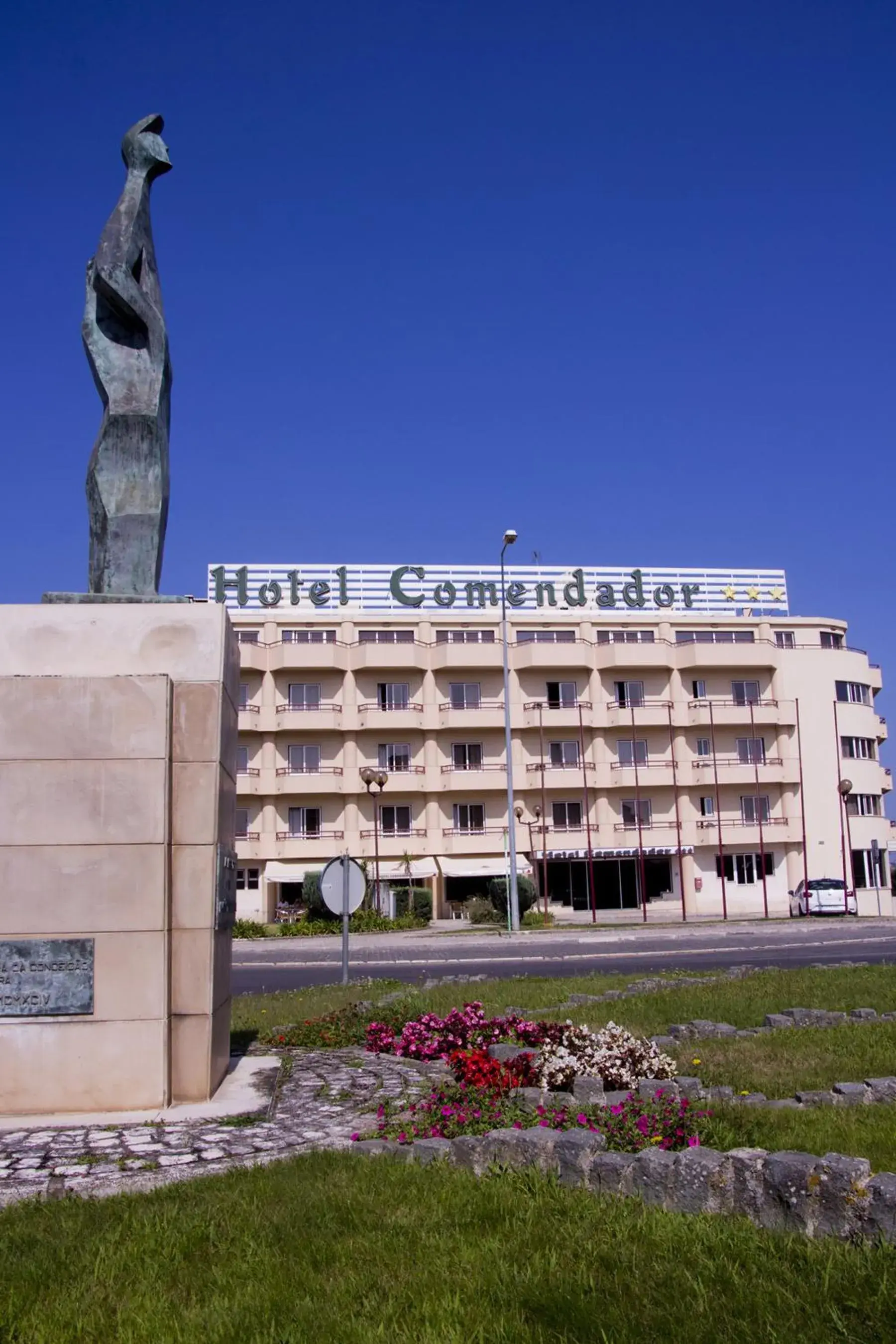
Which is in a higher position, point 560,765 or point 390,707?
point 390,707

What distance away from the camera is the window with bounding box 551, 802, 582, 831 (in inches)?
2249

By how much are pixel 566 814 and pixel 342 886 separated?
40452 millimetres

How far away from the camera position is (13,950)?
8969 millimetres

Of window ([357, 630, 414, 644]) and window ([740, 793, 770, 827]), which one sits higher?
window ([357, 630, 414, 644])

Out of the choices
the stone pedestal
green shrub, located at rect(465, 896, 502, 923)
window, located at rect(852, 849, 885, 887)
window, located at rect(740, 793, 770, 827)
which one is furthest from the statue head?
window, located at rect(852, 849, 885, 887)

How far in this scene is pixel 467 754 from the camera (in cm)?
5741

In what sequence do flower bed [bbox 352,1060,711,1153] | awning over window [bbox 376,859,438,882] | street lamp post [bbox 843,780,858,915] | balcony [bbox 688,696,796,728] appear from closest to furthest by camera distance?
flower bed [bbox 352,1060,711,1153] < street lamp post [bbox 843,780,858,915] < awning over window [bbox 376,859,438,882] < balcony [bbox 688,696,796,728]

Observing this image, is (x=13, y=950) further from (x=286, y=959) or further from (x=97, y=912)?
(x=286, y=959)

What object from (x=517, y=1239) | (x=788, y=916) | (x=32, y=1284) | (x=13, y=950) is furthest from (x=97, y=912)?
(x=788, y=916)

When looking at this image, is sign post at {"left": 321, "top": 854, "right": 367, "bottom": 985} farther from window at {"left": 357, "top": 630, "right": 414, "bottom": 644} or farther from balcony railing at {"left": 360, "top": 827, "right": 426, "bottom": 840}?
window at {"left": 357, "top": 630, "right": 414, "bottom": 644}

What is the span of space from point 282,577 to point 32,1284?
5460 cm

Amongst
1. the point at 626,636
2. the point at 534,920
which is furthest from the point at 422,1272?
the point at 626,636

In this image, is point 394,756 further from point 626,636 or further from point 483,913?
point 626,636

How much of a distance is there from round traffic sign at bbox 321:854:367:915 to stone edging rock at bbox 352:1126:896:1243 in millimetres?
11030
